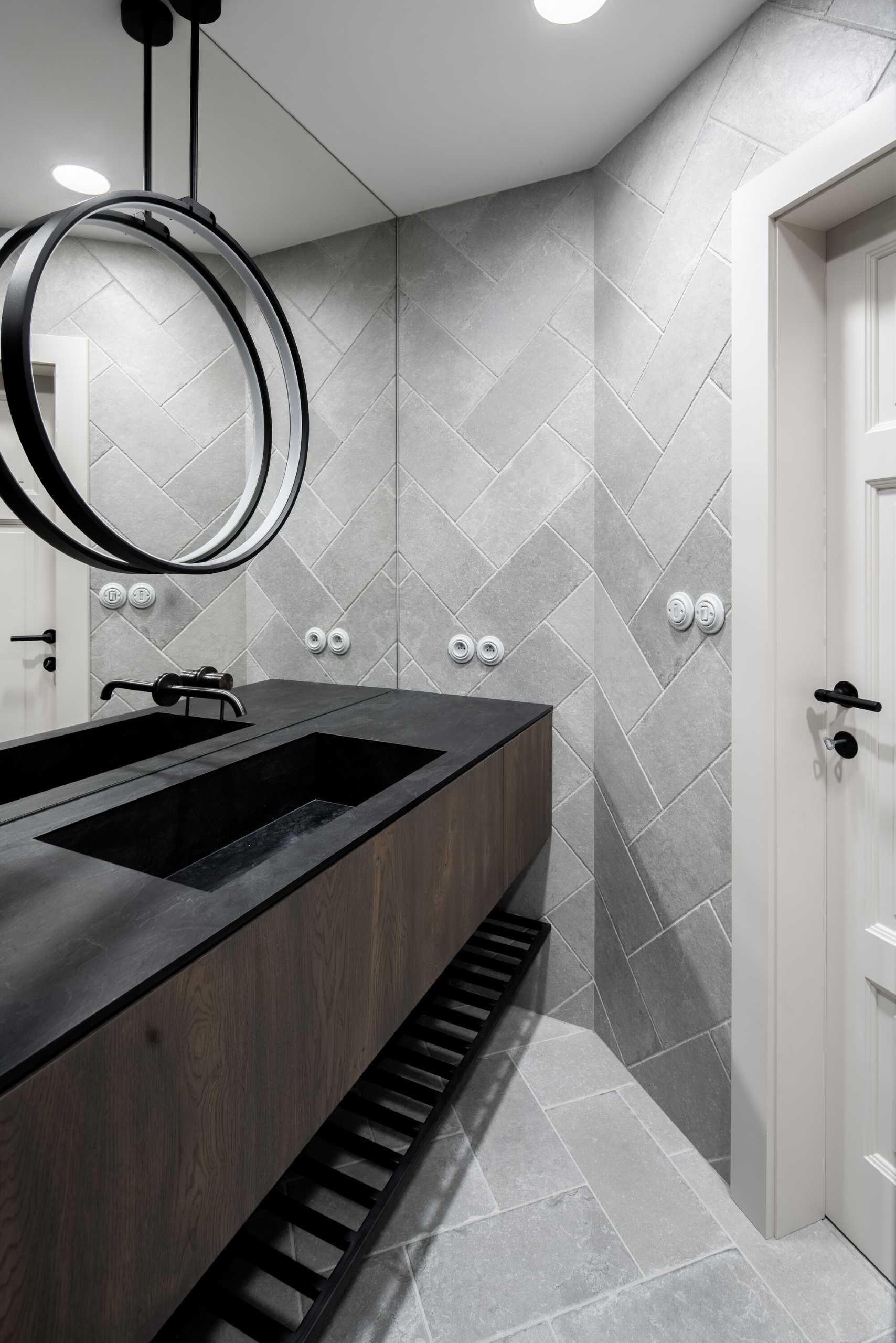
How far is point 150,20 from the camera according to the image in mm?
1171

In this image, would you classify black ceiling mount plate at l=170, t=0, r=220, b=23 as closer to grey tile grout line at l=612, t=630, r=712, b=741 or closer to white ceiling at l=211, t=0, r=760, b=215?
white ceiling at l=211, t=0, r=760, b=215

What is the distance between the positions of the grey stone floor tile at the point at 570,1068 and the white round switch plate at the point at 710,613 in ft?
4.02

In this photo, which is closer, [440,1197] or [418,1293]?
[418,1293]

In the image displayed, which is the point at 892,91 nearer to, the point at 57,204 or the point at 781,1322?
the point at 57,204

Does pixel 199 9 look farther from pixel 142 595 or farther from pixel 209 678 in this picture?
pixel 209 678

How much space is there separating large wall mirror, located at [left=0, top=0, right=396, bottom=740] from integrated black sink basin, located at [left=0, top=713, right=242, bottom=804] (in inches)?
1.5

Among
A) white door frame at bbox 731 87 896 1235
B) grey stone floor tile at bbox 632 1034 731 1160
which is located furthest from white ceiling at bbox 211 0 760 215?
grey stone floor tile at bbox 632 1034 731 1160

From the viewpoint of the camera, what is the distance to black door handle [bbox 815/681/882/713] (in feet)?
4.33

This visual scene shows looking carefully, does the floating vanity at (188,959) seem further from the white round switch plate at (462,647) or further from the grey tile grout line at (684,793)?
the white round switch plate at (462,647)

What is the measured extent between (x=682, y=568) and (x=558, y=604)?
1.56 ft

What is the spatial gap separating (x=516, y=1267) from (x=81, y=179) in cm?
198

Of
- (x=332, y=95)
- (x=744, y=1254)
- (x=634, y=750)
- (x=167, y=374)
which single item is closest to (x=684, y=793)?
(x=634, y=750)

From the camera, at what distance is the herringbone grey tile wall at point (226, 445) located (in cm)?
106

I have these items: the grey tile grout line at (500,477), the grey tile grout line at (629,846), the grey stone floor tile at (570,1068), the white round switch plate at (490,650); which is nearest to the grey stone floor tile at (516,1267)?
the grey stone floor tile at (570,1068)
